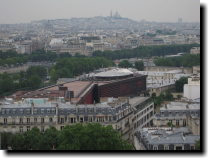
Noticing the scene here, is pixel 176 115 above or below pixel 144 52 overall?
below

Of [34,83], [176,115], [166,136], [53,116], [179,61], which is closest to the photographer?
[166,136]

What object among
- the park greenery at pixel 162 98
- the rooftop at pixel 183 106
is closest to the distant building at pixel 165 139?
the rooftop at pixel 183 106

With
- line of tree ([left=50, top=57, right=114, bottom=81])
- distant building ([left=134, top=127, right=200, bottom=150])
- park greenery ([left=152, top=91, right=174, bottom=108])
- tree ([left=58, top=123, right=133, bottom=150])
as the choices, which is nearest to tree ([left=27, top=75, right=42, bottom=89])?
line of tree ([left=50, top=57, right=114, bottom=81])

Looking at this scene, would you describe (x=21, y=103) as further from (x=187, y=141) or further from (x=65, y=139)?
(x=187, y=141)

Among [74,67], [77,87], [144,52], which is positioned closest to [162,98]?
[77,87]

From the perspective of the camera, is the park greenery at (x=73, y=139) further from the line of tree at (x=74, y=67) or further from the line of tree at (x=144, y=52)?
the line of tree at (x=144, y=52)

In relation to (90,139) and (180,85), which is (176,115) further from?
(180,85)

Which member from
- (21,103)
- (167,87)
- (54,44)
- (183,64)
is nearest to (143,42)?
(54,44)
